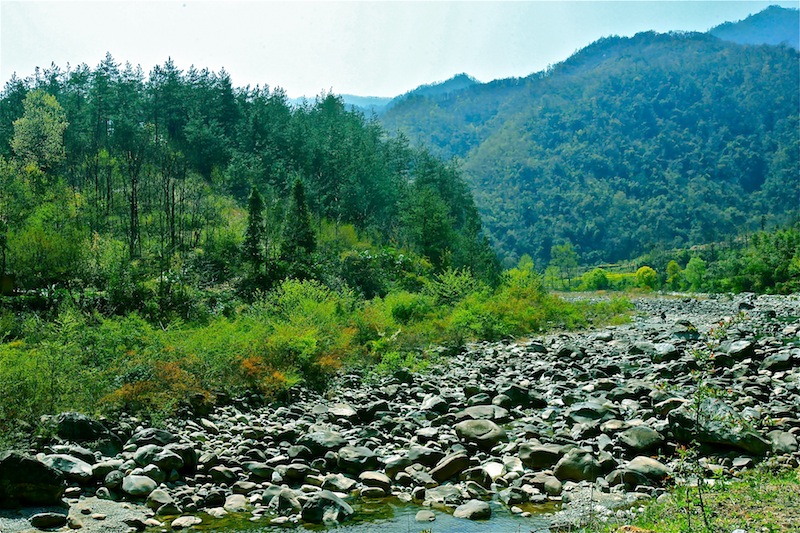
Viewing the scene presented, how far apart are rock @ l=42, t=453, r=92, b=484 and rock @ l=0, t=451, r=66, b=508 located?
2.27ft

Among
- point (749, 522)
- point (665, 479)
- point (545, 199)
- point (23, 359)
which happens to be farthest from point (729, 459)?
point (545, 199)

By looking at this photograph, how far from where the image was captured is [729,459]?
8859 millimetres

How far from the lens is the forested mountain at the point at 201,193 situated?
29703mm

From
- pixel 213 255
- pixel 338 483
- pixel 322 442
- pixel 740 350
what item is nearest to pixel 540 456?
pixel 338 483

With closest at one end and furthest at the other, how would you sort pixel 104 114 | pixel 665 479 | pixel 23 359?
1. pixel 665 479
2. pixel 23 359
3. pixel 104 114

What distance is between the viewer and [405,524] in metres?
7.97

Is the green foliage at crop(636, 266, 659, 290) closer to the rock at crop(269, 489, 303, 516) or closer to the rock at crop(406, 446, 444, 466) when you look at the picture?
the rock at crop(406, 446, 444, 466)

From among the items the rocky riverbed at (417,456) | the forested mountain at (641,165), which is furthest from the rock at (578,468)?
the forested mountain at (641,165)

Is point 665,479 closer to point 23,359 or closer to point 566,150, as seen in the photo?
point 23,359

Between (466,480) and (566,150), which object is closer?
(466,480)

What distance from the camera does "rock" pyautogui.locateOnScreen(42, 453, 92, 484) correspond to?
9.10 metres

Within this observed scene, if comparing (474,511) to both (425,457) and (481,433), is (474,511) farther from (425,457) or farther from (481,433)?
(481,433)

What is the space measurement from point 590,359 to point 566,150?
15497cm

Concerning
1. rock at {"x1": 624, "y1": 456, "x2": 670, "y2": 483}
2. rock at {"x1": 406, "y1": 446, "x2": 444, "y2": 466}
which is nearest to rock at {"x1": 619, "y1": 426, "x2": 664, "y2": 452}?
rock at {"x1": 624, "y1": 456, "x2": 670, "y2": 483}
